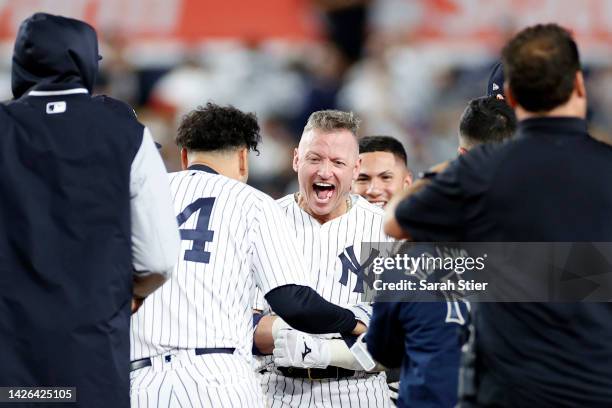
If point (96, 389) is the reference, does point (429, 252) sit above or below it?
above

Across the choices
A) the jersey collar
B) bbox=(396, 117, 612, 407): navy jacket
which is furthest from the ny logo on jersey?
bbox=(396, 117, 612, 407): navy jacket

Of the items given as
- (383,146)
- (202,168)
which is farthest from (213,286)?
(383,146)

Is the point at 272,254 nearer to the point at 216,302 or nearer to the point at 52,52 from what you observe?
the point at 216,302

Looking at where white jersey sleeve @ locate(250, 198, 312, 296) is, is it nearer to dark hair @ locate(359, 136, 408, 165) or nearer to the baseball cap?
the baseball cap

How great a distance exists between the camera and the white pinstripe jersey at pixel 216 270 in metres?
4.12

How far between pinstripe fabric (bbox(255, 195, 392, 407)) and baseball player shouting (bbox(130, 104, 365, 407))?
0.58 m

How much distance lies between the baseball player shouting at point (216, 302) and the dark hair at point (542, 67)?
4.82 ft

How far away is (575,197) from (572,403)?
59cm

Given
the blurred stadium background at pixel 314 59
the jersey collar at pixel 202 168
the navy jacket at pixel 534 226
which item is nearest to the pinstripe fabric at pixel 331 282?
the jersey collar at pixel 202 168

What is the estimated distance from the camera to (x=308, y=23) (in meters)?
11.5

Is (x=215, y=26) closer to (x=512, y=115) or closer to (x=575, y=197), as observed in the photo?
(x=512, y=115)

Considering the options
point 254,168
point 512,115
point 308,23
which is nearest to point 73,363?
point 512,115

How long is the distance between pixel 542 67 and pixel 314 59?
8.33m

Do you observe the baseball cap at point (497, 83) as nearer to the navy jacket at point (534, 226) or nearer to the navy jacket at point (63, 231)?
the navy jacket at point (534, 226)
